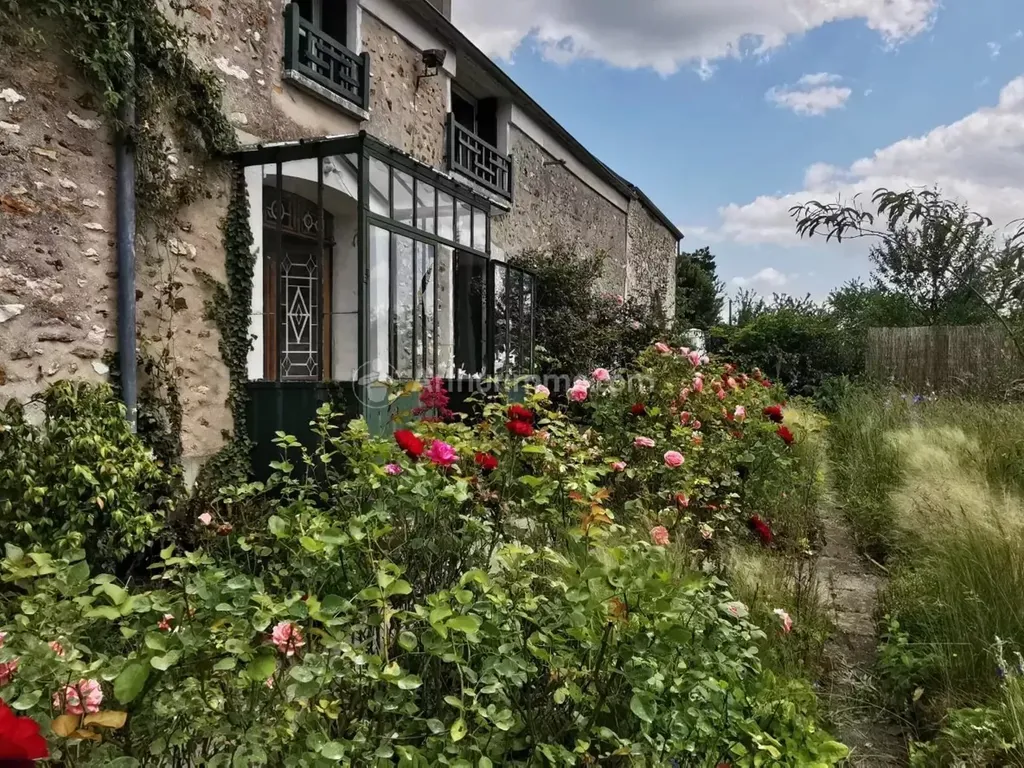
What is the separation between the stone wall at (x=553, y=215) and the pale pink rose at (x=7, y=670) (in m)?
7.83

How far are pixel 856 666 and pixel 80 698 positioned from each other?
8.63 ft

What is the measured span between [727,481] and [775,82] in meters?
5.36

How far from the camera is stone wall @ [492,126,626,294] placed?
362 inches

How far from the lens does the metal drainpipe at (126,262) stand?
3.76 m

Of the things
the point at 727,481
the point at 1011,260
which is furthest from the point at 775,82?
the point at 727,481

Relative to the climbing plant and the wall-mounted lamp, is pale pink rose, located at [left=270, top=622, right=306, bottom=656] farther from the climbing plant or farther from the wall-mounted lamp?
the wall-mounted lamp

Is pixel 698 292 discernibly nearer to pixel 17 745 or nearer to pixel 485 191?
pixel 485 191

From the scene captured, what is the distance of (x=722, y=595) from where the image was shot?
6.54 feet

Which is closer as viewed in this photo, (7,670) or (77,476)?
(7,670)

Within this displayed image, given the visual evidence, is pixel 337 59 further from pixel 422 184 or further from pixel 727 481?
pixel 727 481

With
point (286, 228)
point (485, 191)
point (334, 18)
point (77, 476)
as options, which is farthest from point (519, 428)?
point (485, 191)

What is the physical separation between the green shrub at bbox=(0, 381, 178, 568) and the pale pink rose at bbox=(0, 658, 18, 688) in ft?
7.24

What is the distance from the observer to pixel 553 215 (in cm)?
1047

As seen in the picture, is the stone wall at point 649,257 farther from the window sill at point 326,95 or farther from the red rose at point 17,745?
the red rose at point 17,745
